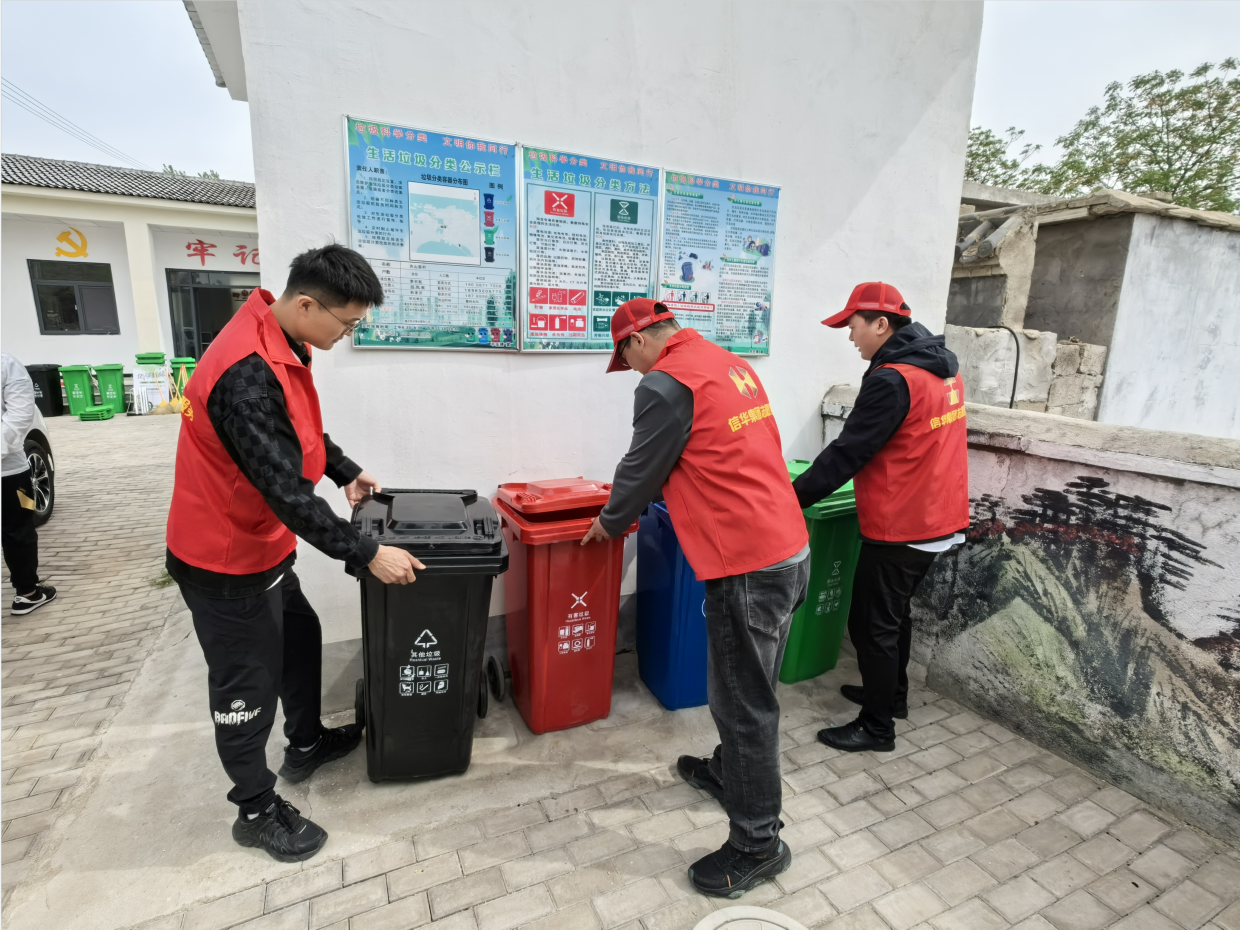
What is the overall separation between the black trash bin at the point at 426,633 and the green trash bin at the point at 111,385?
530 inches

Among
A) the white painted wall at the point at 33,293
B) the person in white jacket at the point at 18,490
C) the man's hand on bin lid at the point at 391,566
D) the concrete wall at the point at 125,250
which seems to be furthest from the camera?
the white painted wall at the point at 33,293

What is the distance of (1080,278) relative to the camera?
6.62 meters

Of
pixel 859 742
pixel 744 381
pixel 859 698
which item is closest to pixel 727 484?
pixel 744 381

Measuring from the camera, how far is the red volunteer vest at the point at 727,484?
201 cm

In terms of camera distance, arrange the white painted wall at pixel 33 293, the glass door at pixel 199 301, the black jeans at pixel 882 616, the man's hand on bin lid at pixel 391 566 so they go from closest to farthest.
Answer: the man's hand on bin lid at pixel 391 566
the black jeans at pixel 882 616
the white painted wall at pixel 33 293
the glass door at pixel 199 301

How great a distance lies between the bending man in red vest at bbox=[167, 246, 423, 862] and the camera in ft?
6.11

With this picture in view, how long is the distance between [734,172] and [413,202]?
1.82 meters

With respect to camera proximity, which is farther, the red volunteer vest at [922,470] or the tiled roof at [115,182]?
the tiled roof at [115,182]

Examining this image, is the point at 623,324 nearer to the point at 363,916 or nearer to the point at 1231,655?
the point at 363,916

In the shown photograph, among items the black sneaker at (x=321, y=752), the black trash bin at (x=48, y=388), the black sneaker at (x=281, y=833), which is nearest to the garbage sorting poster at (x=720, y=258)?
the black sneaker at (x=321, y=752)

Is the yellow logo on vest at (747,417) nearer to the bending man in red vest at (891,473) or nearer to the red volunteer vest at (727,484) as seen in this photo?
the red volunteer vest at (727,484)

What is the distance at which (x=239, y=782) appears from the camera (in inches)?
85.8

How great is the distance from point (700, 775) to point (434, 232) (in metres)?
2.72

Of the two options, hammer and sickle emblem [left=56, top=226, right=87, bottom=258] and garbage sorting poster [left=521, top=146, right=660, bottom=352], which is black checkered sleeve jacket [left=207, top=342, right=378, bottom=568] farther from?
hammer and sickle emblem [left=56, top=226, right=87, bottom=258]
